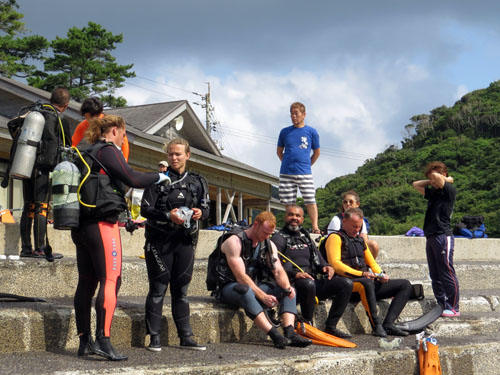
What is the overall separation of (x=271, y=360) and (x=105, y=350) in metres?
1.26

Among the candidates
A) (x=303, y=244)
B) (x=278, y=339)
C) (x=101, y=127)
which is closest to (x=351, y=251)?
(x=303, y=244)

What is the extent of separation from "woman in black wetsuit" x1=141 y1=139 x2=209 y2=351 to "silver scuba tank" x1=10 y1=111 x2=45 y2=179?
1.65 meters

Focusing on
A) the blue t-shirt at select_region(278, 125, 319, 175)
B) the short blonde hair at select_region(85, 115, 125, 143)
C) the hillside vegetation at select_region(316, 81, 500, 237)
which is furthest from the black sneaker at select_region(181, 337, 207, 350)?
the hillside vegetation at select_region(316, 81, 500, 237)

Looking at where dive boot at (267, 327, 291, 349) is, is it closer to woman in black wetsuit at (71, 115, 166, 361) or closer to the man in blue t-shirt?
woman in black wetsuit at (71, 115, 166, 361)

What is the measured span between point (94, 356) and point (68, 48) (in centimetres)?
3916

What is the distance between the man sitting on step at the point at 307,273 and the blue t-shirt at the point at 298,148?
209 centimetres

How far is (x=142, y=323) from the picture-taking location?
206 inches

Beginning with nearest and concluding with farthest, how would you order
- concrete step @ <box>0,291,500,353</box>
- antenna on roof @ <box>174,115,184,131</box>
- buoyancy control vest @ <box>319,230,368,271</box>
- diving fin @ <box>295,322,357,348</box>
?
concrete step @ <box>0,291,500,353</box> → diving fin @ <box>295,322,357,348</box> → buoyancy control vest @ <box>319,230,368,271</box> → antenna on roof @ <box>174,115,184,131</box>

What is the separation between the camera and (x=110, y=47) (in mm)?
42625

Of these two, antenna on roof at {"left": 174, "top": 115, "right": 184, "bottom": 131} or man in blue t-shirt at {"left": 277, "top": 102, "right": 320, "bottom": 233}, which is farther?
antenna on roof at {"left": 174, "top": 115, "right": 184, "bottom": 131}

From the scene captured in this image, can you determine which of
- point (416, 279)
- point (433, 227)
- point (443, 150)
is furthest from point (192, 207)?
point (443, 150)

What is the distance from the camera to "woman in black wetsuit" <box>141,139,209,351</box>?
5.02 metres

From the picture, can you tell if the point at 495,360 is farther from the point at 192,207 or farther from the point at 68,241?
the point at 68,241

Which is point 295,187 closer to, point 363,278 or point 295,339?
point 363,278
